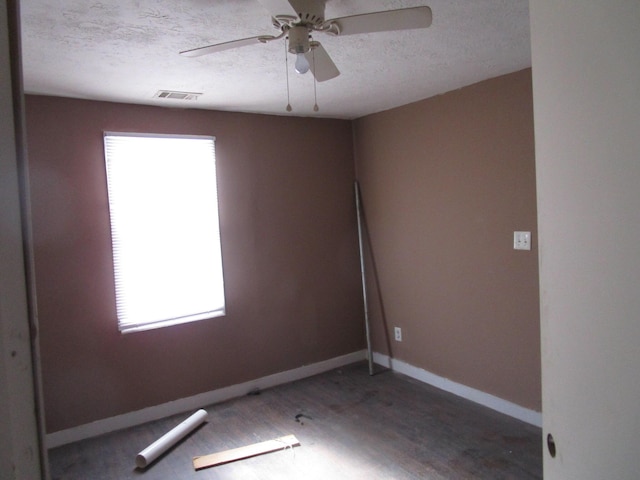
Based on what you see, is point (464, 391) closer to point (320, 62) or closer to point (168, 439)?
point (168, 439)

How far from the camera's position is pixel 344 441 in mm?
2883

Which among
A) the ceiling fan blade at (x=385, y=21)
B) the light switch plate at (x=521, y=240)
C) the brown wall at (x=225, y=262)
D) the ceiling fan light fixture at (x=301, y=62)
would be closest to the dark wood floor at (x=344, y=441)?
the brown wall at (x=225, y=262)

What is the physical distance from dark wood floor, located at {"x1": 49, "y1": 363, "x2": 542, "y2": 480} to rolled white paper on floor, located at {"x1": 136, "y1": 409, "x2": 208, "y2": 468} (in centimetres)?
5

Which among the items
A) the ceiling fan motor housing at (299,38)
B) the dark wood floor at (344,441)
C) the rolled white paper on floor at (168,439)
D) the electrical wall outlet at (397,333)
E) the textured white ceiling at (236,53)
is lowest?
the dark wood floor at (344,441)

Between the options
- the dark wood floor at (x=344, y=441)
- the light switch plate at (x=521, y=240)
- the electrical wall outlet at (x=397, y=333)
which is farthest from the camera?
the electrical wall outlet at (x=397, y=333)

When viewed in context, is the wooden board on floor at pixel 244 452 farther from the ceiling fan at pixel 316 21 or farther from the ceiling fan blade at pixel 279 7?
the ceiling fan blade at pixel 279 7

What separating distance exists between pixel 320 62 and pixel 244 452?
2.31 m

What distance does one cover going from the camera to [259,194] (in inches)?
148

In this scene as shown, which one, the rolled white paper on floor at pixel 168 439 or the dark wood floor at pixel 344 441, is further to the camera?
the rolled white paper on floor at pixel 168 439

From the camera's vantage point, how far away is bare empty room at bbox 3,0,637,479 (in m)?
2.28

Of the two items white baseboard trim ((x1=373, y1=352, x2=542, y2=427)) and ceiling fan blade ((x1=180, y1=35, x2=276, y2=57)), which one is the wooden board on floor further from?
ceiling fan blade ((x1=180, y1=35, x2=276, y2=57))

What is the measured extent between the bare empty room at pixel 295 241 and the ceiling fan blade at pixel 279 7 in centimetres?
5

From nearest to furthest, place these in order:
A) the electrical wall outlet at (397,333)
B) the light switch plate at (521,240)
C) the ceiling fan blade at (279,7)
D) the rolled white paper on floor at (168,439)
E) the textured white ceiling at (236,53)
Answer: the ceiling fan blade at (279,7), the textured white ceiling at (236,53), the rolled white paper on floor at (168,439), the light switch plate at (521,240), the electrical wall outlet at (397,333)

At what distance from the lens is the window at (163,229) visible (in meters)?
3.18
